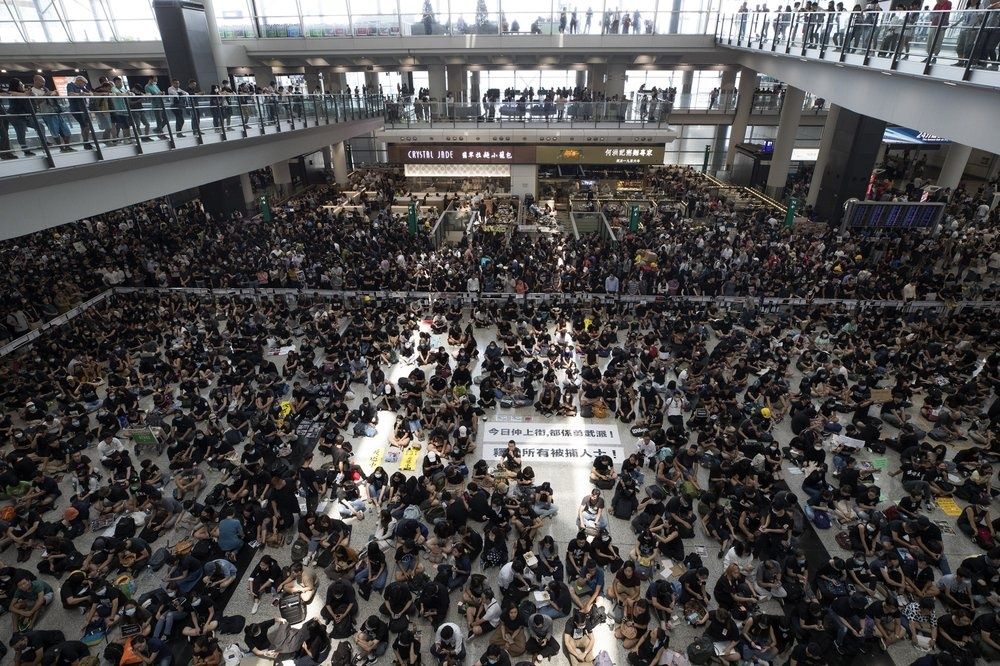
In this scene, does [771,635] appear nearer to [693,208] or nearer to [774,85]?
[693,208]

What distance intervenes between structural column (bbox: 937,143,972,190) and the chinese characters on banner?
24115mm

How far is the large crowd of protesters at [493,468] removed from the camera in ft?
21.7

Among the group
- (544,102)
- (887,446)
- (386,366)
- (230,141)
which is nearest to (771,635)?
(887,446)

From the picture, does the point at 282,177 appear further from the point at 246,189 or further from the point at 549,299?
the point at 549,299

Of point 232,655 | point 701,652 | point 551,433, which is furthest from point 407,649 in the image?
point 551,433

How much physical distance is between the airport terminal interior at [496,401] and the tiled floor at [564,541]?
0.18 feet

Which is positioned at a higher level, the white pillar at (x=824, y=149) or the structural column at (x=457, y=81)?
the structural column at (x=457, y=81)

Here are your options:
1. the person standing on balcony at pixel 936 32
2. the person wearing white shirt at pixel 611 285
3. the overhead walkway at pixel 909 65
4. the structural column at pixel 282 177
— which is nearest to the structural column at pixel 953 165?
the overhead walkway at pixel 909 65

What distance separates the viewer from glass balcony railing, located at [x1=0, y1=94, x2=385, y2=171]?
332 inches

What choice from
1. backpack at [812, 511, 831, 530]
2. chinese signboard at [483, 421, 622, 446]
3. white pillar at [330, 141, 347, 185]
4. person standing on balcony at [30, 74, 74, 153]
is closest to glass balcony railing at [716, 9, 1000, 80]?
backpack at [812, 511, 831, 530]

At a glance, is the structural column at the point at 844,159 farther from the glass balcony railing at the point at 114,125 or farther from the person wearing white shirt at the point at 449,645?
the person wearing white shirt at the point at 449,645

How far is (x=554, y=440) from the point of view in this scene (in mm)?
10289

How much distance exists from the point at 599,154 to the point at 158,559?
926 inches

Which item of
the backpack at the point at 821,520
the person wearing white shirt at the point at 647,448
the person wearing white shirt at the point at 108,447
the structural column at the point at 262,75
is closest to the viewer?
the backpack at the point at 821,520
